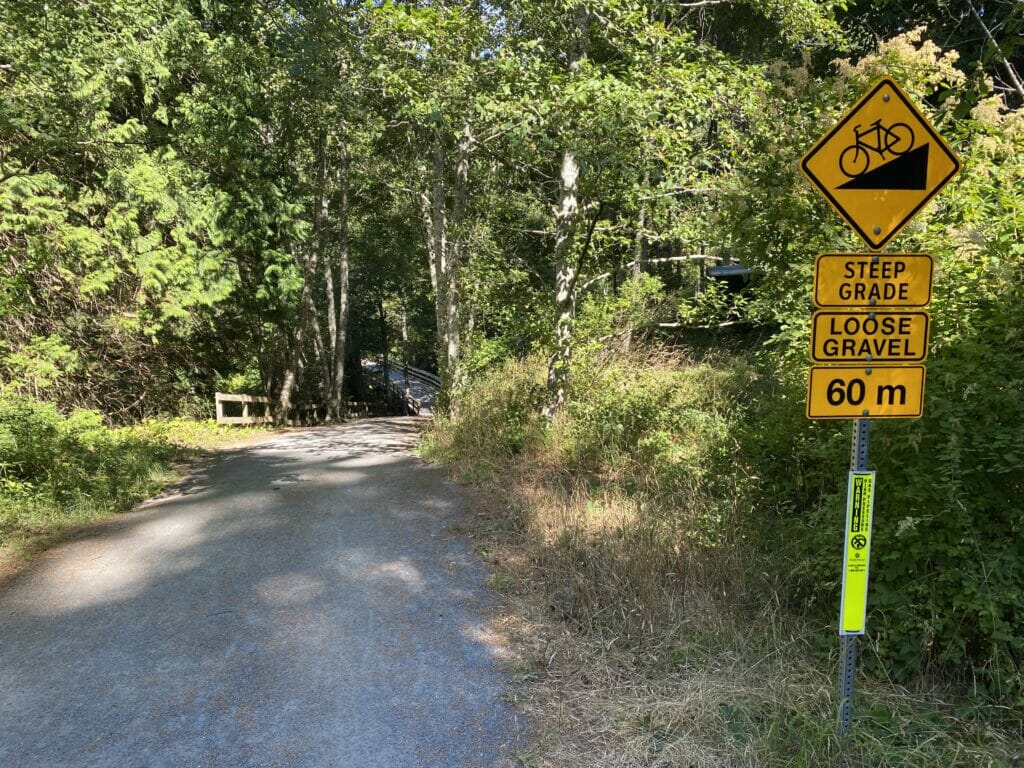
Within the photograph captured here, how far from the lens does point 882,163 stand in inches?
112

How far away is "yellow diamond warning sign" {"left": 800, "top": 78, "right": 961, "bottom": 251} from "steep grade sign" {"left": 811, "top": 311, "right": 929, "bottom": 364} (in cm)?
32

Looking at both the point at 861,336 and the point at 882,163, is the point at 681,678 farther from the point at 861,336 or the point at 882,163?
the point at 882,163

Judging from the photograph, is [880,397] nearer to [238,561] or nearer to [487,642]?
[487,642]

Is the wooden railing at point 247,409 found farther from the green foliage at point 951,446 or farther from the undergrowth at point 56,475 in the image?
the green foliage at point 951,446

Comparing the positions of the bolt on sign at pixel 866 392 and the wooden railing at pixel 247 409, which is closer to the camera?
the bolt on sign at pixel 866 392

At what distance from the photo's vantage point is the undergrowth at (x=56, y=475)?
21.7ft

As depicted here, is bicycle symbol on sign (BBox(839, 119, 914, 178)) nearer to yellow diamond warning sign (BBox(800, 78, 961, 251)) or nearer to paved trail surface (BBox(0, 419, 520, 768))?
yellow diamond warning sign (BBox(800, 78, 961, 251))

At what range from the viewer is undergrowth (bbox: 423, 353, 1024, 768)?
3006mm

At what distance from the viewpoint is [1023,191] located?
3773 mm

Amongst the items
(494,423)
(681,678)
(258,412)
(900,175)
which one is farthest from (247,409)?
(900,175)

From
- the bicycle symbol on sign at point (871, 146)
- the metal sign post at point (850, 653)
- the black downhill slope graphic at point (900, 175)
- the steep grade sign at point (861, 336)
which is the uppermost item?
the bicycle symbol on sign at point (871, 146)

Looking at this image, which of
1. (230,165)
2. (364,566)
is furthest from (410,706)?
(230,165)

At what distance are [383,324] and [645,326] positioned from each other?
93.5 ft

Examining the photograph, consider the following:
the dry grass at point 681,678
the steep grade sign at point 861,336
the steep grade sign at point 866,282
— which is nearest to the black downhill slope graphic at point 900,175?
the steep grade sign at point 866,282
